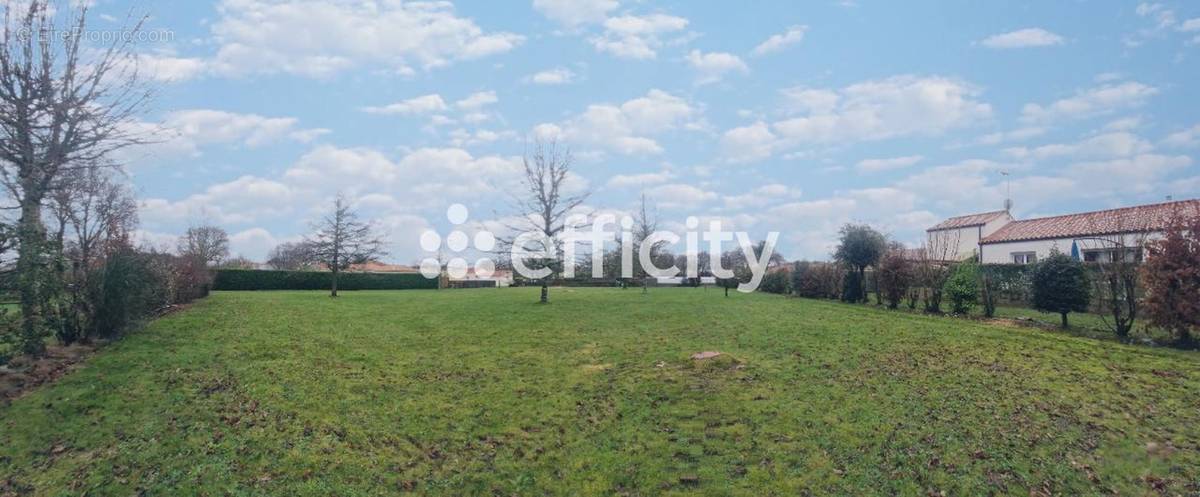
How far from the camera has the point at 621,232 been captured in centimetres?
4012

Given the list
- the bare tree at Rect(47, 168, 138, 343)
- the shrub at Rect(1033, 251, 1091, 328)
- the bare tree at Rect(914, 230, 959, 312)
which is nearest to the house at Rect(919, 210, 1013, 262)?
the bare tree at Rect(914, 230, 959, 312)

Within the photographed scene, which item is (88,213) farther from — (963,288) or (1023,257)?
(1023,257)

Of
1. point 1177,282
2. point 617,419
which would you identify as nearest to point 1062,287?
point 1177,282

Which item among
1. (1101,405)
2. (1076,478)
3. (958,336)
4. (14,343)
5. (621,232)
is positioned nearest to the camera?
(1076,478)

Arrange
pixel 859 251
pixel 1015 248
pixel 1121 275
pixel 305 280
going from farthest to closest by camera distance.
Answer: pixel 305 280, pixel 1015 248, pixel 859 251, pixel 1121 275

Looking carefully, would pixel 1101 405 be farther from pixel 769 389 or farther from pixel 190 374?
pixel 190 374

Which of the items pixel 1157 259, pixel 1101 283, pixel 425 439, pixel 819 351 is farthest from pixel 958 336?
pixel 425 439

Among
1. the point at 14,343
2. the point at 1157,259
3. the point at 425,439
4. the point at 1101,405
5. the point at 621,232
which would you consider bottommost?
the point at 425,439

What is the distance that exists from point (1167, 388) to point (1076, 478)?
3713 millimetres

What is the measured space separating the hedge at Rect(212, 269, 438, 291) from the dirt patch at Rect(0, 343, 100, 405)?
962 inches

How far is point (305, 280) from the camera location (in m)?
38.6

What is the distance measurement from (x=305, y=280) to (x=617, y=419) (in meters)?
36.2

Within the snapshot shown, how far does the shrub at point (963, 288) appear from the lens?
17.2m

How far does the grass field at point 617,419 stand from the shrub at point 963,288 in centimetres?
477
